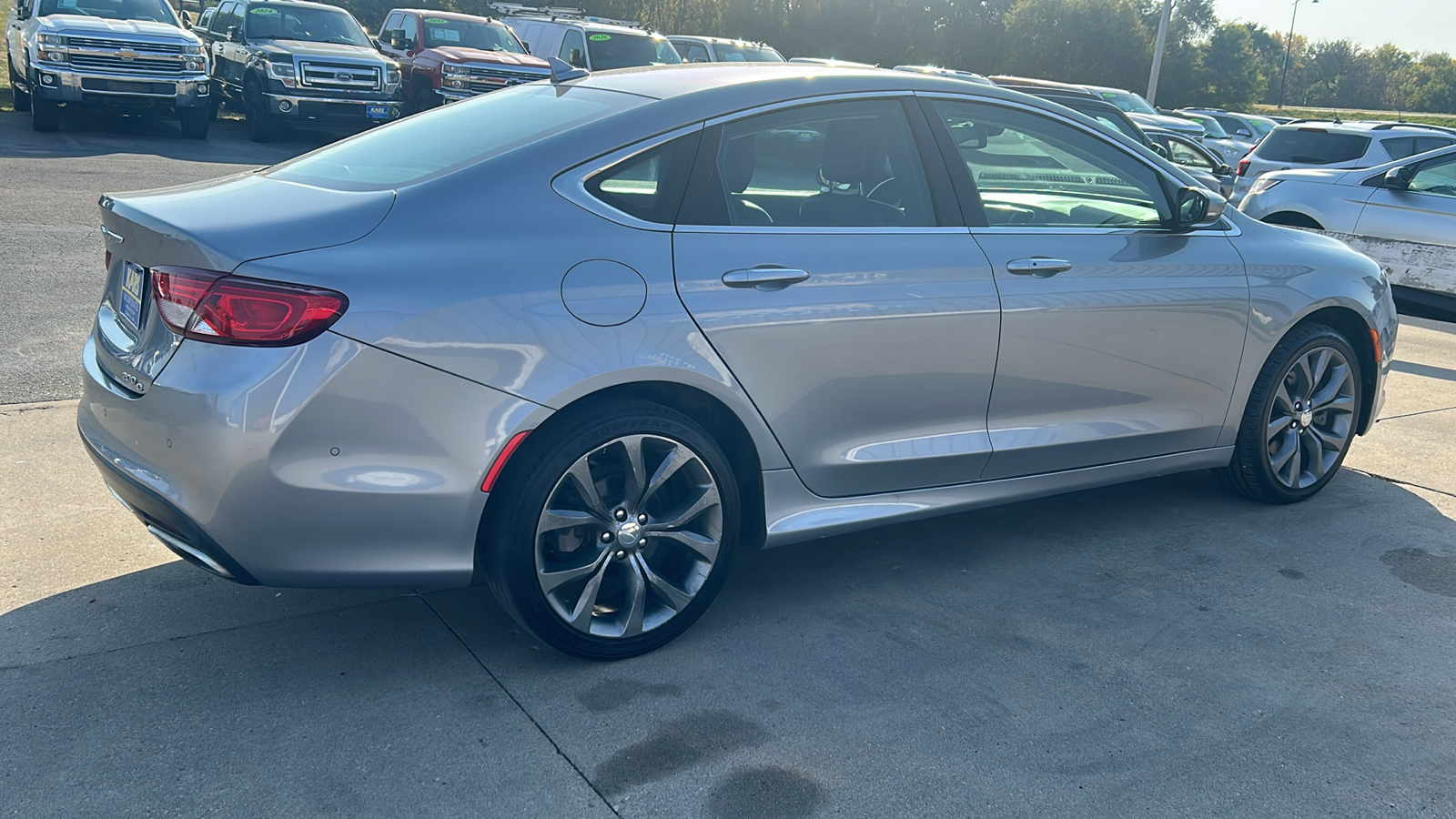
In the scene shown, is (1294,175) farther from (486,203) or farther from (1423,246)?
(486,203)

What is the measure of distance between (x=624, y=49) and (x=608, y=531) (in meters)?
16.8

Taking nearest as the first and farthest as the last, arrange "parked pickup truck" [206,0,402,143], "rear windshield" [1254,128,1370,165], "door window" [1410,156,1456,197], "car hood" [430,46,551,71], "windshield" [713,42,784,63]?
1. "door window" [1410,156,1456,197]
2. "rear windshield" [1254,128,1370,165]
3. "parked pickup truck" [206,0,402,143]
4. "car hood" [430,46,551,71]
5. "windshield" [713,42,784,63]

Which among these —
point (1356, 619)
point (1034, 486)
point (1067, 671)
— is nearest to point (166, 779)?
point (1067, 671)

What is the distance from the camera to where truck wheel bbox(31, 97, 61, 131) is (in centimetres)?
1552

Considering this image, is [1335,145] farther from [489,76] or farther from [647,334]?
[647,334]

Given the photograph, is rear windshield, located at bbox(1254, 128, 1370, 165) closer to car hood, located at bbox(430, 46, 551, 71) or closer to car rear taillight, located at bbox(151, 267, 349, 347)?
car hood, located at bbox(430, 46, 551, 71)

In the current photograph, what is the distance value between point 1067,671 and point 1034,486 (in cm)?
88

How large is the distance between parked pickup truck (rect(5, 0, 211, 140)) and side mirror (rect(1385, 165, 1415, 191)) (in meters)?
13.9

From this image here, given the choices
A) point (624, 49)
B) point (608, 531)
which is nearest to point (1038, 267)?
point (608, 531)

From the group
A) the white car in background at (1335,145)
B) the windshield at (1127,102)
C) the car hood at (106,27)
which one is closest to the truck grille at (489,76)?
the car hood at (106,27)

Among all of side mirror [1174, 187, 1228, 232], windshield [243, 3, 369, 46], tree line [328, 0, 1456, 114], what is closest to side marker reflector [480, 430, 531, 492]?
side mirror [1174, 187, 1228, 232]

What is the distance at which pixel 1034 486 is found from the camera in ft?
14.0

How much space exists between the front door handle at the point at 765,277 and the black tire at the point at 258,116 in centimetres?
1519

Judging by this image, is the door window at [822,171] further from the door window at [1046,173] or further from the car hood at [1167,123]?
the car hood at [1167,123]
